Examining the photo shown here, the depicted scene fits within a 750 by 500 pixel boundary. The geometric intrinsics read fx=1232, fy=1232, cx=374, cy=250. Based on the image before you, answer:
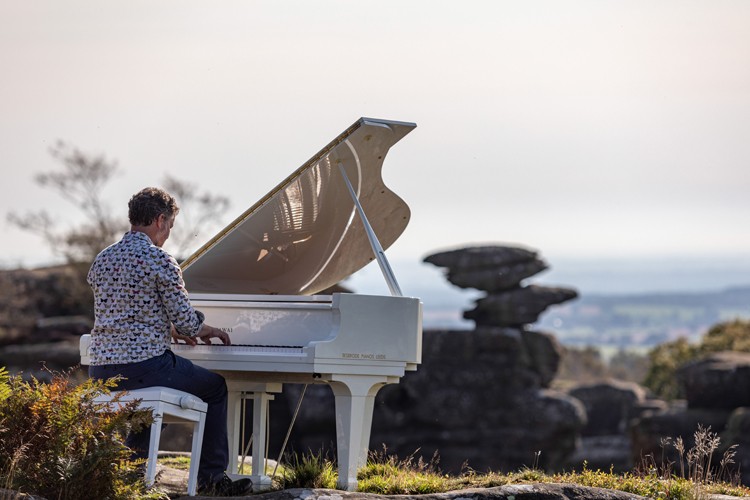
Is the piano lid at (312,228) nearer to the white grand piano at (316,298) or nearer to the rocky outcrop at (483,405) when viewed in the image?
the white grand piano at (316,298)

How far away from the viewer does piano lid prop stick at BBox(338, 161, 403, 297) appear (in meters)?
8.92

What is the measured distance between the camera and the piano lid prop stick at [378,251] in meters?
8.92

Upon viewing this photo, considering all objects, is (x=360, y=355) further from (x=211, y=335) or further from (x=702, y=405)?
(x=702, y=405)

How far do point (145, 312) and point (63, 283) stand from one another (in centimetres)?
2347

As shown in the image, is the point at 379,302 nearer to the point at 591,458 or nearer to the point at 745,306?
the point at 591,458

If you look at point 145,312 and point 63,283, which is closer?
point 145,312

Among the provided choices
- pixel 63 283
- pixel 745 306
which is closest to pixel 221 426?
pixel 63 283

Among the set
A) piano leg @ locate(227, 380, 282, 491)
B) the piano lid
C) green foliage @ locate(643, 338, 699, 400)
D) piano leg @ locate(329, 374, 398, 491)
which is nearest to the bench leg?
piano leg @ locate(329, 374, 398, 491)

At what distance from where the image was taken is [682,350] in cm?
3875

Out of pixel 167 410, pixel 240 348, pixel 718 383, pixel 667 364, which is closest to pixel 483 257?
pixel 718 383

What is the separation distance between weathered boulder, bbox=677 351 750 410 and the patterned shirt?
20.5 m

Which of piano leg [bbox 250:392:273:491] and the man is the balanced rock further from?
the man

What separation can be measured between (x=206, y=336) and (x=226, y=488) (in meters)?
1.02

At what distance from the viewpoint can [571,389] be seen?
3541cm
